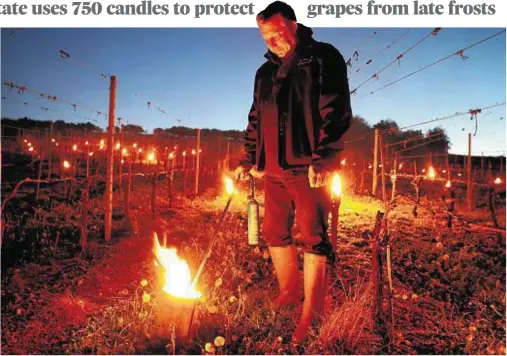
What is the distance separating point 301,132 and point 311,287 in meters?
1.31

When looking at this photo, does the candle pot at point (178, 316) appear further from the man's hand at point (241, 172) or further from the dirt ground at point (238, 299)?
the man's hand at point (241, 172)

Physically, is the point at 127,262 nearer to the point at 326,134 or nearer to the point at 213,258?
the point at 213,258

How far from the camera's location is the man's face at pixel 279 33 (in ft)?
9.71

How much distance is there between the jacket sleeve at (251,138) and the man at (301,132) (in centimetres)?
15

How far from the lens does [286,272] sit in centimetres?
351

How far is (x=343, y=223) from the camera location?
9.32 metres

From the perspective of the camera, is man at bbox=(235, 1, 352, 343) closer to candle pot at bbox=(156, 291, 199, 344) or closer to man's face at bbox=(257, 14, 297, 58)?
man's face at bbox=(257, 14, 297, 58)

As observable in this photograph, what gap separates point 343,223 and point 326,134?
679 cm

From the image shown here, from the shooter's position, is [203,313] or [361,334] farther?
[203,313]

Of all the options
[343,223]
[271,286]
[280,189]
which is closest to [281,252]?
[280,189]

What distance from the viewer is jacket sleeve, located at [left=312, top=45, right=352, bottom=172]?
2.90 m
